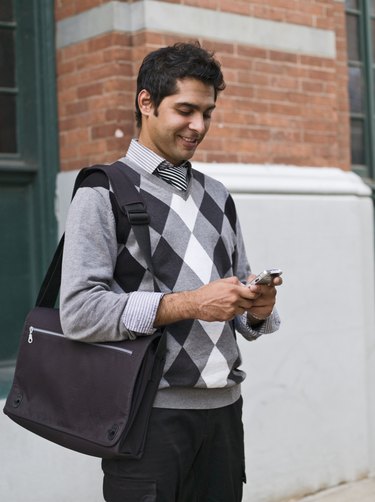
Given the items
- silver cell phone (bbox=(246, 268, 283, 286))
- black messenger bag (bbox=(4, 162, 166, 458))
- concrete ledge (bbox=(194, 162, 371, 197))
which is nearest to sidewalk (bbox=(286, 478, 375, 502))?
concrete ledge (bbox=(194, 162, 371, 197))

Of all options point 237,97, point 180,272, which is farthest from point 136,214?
point 237,97

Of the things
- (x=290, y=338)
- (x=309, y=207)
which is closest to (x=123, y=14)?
(x=309, y=207)

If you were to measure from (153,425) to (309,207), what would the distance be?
9.95 ft

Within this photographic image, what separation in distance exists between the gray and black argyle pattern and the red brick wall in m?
1.99

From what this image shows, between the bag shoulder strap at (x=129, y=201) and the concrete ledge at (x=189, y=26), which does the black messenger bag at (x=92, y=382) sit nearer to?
the bag shoulder strap at (x=129, y=201)

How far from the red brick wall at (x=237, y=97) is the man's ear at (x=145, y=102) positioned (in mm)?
1933

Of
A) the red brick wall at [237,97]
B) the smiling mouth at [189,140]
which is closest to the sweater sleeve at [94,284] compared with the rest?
the smiling mouth at [189,140]

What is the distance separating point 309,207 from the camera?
5699mm

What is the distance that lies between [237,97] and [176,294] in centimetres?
285

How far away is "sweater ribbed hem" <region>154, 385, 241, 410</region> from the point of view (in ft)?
9.60

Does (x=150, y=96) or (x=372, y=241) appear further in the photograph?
(x=372, y=241)

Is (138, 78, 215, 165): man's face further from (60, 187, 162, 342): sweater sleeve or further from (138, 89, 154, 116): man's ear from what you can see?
(60, 187, 162, 342): sweater sleeve

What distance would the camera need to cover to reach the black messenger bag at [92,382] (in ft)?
9.18

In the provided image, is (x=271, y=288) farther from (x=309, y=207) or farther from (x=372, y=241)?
(x=372, y=241)
